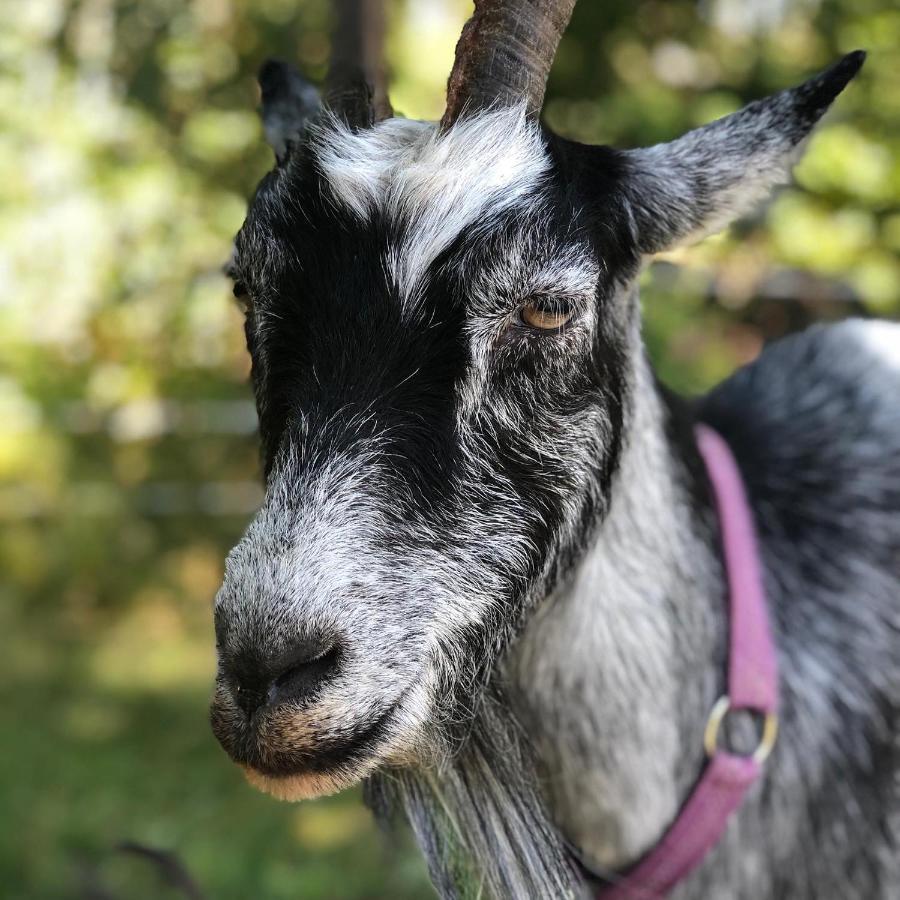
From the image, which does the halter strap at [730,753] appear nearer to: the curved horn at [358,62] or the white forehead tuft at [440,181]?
the white forehead tuft at [440,181]

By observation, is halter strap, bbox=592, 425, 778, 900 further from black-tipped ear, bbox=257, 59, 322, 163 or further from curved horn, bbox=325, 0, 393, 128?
black-tipped ear, bbox=257, 59, 322, 163

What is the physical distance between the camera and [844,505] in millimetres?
2379

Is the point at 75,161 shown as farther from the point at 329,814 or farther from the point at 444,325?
the point at 444,325

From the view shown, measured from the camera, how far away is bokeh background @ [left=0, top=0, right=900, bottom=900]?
3.88 meters

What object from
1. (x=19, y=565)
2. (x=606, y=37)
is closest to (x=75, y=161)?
(x=19, y=565)

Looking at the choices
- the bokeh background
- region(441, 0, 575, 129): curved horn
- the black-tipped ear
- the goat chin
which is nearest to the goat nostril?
the goat chin

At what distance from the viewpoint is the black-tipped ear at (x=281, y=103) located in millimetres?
2197

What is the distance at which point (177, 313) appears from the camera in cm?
488

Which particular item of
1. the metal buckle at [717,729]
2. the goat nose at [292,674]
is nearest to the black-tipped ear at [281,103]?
the goat nose at [292,674]

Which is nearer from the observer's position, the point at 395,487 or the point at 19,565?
the point at 395,487

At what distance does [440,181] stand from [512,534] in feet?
1.72

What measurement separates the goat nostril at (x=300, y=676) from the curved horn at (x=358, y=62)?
3.14 feet

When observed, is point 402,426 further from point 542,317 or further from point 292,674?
point 292,674

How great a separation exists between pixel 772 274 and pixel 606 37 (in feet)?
4.16
